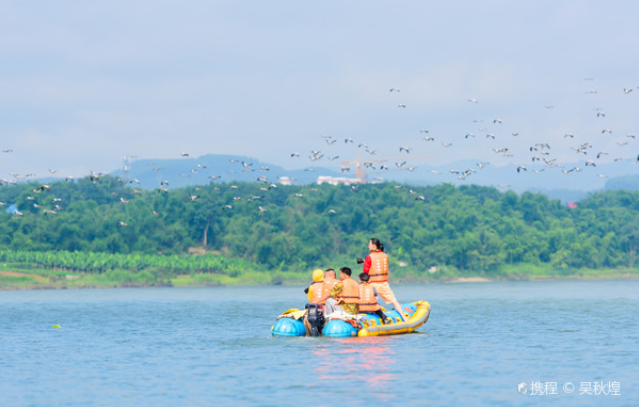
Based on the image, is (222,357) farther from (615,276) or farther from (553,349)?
(615,276)

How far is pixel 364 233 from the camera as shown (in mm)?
176500

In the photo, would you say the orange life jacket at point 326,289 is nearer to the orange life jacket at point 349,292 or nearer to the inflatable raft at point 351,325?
the orange life jacket at point 349,292

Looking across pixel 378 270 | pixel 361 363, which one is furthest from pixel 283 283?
pixel 361 363

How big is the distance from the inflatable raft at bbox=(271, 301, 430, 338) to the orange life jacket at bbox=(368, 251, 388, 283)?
1467 mm

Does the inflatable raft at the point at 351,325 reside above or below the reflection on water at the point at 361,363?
above

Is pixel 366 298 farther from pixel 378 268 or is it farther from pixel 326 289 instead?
pixel 326 289

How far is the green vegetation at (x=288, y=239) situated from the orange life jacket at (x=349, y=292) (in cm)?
10851

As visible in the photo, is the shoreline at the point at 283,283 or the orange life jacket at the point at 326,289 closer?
the orange life jacket at the point at 326,289

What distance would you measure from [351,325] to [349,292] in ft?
4.10

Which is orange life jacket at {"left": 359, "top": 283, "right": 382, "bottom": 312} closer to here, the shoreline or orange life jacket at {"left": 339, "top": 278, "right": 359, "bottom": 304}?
orange life jacket at {"left": 339, "top": 278, "right": 359, "bottom": 304}

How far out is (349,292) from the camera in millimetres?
37188

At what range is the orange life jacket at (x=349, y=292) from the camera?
37156mm

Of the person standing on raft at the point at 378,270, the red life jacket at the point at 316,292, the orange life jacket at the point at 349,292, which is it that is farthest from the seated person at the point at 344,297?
the person standing on raft at the point at 378,270

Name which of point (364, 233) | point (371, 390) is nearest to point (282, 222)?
point (364, 233)
